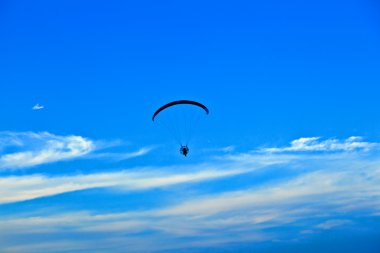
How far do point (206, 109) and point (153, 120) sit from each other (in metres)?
8.56

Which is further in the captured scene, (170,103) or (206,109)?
(206,109)

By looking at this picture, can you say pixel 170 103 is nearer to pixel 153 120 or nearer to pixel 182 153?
pixel 153 120

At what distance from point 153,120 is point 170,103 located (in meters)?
4.39

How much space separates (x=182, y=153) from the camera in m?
67.2

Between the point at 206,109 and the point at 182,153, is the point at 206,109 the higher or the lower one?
the higher one

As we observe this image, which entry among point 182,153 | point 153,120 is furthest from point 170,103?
point 182,153

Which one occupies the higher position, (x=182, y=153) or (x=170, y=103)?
(x=170, y=103)

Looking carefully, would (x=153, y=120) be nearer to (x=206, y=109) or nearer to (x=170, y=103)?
(x=170, y=103)

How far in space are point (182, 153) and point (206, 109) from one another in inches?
316

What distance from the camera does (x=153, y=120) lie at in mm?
63969

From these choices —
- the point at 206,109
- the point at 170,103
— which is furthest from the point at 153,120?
the point at 206,109

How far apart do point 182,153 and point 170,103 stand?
381 inches

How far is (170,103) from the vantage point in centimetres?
6153
